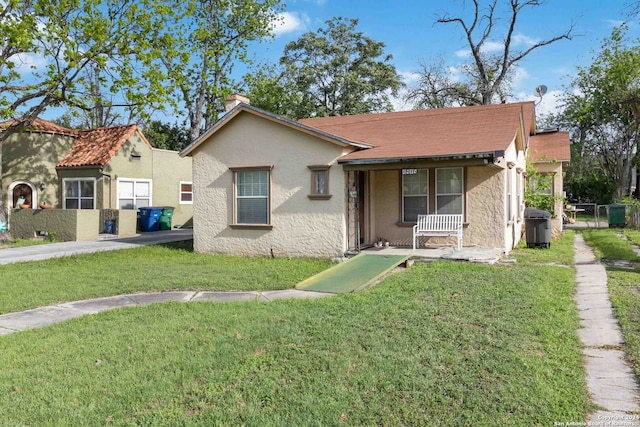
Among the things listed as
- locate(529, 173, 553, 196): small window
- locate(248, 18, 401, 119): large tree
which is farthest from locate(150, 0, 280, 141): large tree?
locate(529, 173, 553, 196): small window

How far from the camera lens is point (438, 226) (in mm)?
11836

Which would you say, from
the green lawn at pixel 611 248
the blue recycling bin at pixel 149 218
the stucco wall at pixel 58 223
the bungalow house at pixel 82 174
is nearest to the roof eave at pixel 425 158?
the green lawn at pixel 611 248

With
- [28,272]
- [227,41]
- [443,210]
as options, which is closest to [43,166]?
[28,272]

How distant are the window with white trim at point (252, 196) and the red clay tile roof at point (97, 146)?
927 centimetres

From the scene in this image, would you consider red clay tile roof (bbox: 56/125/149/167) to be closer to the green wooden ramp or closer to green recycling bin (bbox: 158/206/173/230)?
green recycling bin (bbox: 158/206/173/230)

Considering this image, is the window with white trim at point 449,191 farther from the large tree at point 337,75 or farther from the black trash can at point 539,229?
the large tree at point 337,75

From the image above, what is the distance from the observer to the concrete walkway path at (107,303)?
6422mm

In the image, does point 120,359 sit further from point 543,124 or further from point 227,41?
point 543,124

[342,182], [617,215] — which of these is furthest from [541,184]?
[342,182]

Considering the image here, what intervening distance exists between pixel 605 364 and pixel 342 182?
7526 millimetres

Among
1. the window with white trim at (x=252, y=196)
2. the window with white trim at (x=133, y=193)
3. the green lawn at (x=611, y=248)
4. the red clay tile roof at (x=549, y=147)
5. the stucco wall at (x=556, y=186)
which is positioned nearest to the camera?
the green lawn at (x=611, y=248)

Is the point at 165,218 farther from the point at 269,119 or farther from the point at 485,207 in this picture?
the point at 485,207

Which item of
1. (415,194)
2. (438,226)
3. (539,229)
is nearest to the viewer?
(438,226)

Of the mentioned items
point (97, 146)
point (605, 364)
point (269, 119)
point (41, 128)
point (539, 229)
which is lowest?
point (605, 364)
